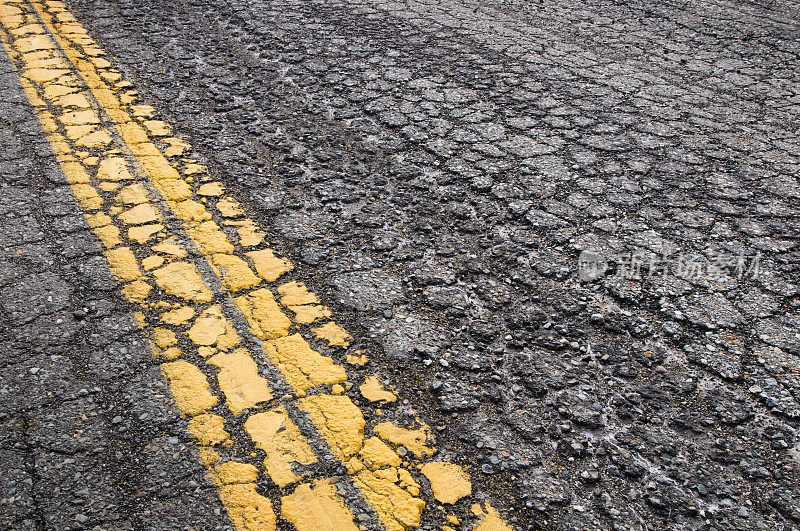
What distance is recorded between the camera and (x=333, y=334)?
7.27 feet

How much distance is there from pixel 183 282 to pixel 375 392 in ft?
3.19

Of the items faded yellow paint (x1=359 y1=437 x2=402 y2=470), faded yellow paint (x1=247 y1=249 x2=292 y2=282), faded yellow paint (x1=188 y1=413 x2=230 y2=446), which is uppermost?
faded yellow paint (x1=247 y1=249 x2=292 y2=282)

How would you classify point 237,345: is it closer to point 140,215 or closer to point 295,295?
point 295,295

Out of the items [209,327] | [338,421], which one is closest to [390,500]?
A: [338,421]

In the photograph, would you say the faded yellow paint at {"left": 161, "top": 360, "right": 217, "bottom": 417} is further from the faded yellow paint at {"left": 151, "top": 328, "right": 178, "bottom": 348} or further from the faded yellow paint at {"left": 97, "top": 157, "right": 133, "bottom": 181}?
the faded yellow paint at {"left": 97, "top": 157, "right": 133, "bottom": 181}

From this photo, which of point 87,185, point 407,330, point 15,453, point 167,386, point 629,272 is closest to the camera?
point 15,453

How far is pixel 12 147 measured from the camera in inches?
127

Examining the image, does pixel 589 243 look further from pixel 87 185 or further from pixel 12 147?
pixel 12 147

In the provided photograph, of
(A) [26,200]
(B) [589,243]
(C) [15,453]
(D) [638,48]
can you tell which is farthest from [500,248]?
(D) [638,48]

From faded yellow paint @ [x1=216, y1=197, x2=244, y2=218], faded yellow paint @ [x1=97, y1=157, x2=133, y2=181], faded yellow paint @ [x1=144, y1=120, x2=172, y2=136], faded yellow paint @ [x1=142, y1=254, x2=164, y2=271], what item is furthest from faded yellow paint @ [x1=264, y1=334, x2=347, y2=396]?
faded yellow paint @ [x1=144, y1=120, x2=172, y2=136]

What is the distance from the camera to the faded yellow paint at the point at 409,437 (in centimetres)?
181

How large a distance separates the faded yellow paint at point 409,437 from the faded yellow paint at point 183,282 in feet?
3.03

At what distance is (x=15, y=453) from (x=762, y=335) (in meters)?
2.57

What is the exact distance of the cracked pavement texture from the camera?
174cm
